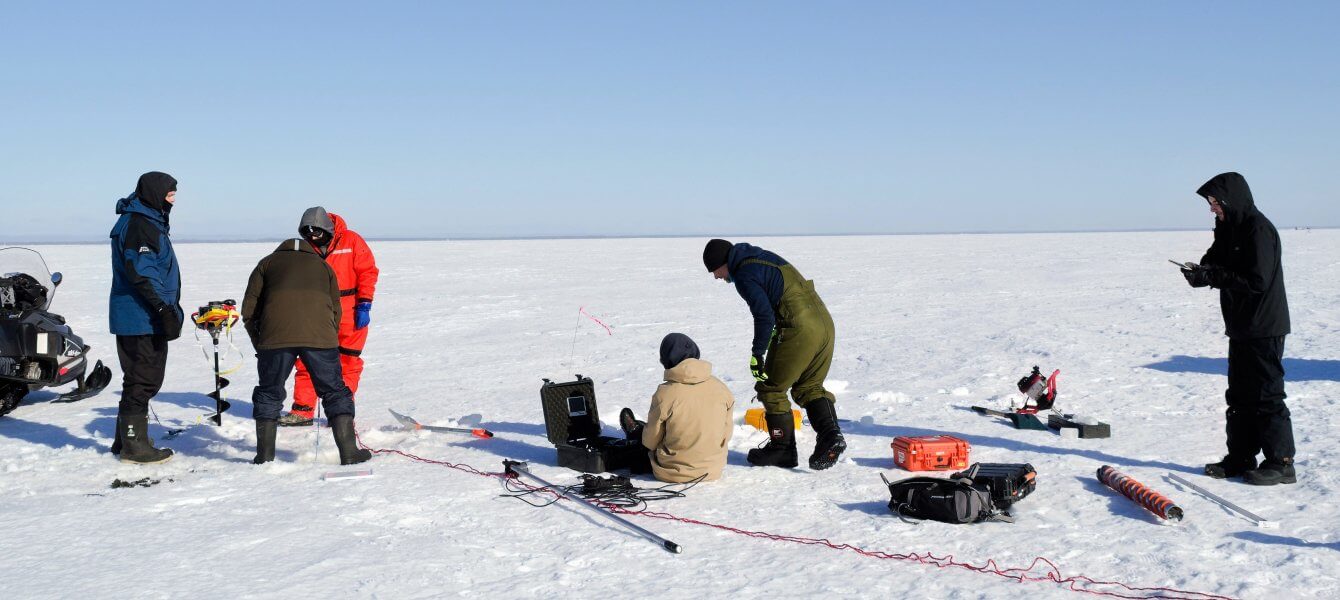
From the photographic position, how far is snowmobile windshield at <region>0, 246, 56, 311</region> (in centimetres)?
746

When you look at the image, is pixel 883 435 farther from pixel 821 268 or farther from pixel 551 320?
pixel 821 268

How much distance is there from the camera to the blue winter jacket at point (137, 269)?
5.51 meters

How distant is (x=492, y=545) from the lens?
4148 mm

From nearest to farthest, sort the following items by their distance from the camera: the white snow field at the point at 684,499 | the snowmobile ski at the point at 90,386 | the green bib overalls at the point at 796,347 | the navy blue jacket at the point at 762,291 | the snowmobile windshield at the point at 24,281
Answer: the white snow field at the point at 684,499 → the navy blue jacket at the point at 762,291 → the green bib overalls at the point at 796,347 → the snowmobile windshield at the point at 24,281 → the snowmobile ski at the point at 90,386

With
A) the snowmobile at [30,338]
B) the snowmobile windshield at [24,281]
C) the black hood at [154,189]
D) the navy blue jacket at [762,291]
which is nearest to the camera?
the navy blue jacket at [762,291]

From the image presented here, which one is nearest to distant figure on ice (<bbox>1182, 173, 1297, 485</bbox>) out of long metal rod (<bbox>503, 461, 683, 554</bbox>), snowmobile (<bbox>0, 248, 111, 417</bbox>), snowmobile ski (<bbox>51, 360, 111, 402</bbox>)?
long metal rod (<bbox>503, 461, 683, 554</bbox>)

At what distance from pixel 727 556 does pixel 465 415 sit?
158 inches

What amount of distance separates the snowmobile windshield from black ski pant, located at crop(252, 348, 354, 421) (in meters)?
3.13

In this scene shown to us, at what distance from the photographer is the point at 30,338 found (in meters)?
7.36

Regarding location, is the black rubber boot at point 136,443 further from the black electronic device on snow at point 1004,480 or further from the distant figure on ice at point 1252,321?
the distant figure on ice at point 1252,321

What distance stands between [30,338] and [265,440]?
10.3 feet

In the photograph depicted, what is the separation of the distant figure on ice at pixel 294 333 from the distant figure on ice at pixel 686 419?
188cm

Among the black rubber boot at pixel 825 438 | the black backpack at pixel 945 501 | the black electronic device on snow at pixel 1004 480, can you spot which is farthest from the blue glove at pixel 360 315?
the black electronic device on snow at pixel 1004 480

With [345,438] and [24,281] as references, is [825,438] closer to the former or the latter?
[345,438]
